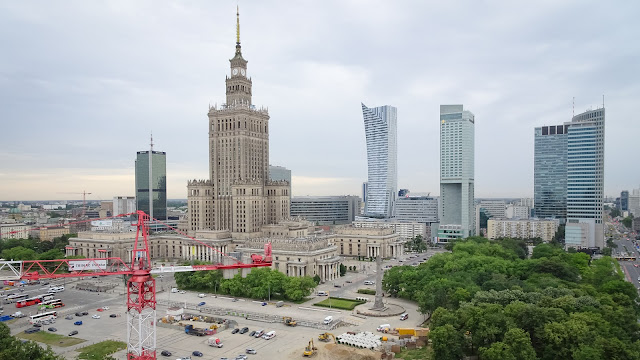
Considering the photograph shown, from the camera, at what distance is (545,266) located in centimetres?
9706

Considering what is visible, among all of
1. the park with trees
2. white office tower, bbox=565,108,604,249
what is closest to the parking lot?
the park with trees

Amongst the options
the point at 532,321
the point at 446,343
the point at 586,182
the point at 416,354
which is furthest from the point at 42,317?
the point at 586,182

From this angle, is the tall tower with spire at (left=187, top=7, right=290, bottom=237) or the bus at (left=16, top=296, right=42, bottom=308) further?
the tall tower with spire at (left=187, top=7, right=290, bottom=237)

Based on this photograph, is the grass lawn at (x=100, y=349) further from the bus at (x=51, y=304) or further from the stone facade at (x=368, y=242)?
the stone facade at (x=368, y=242)

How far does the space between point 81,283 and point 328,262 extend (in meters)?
62.9

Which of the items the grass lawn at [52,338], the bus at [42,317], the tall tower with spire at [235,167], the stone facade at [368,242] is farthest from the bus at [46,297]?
the stone facade at [368,242]

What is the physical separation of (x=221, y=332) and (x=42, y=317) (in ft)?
114

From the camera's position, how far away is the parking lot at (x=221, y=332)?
6988 centimetres

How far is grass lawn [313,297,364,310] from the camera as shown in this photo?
93.4 meters

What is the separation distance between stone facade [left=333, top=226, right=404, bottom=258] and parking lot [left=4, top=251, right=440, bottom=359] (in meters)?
41.5

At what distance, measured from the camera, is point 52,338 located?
7475 cm

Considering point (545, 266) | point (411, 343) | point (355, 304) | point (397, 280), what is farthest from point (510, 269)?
point (411, 343)

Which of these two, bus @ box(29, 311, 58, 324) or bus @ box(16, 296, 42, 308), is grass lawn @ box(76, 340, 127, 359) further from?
bus @ box(16, 296, 42, 308)

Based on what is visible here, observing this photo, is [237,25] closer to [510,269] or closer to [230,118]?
[230,118]
